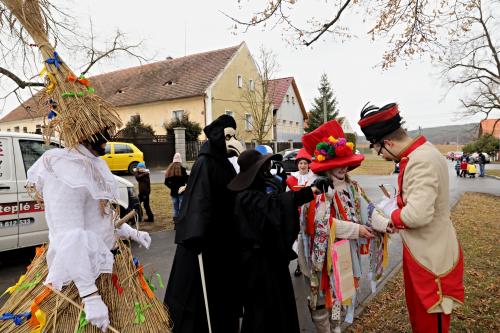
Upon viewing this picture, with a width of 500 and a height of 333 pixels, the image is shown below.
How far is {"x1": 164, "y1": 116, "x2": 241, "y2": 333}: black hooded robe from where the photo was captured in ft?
7.55

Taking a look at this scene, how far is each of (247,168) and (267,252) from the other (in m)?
0.58

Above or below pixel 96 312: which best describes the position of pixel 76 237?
above

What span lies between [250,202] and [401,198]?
1.17 metres

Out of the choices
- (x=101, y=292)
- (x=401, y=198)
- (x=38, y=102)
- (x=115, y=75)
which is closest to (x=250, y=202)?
(x=101, y=292)

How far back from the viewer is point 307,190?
7.33 ft

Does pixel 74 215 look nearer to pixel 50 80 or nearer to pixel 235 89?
pixel 50 80

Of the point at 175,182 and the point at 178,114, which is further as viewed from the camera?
the point at 178,114

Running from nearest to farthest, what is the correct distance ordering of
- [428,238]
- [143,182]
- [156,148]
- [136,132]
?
[428,238] → [143,182] → [156,148] → [136,132]

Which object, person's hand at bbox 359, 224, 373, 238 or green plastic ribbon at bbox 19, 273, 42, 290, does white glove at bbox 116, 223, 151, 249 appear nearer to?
green plastic ribbon at bbox 19, 273, 42, 290

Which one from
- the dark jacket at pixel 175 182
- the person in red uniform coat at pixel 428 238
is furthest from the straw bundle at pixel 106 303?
the dark jacket at pixel 175 182

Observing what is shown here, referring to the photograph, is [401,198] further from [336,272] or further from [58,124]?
[58,124]

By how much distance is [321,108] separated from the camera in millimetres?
43688

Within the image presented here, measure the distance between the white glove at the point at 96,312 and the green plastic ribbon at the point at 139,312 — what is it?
0.18 m

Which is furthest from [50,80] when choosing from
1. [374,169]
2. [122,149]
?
[374,169]
